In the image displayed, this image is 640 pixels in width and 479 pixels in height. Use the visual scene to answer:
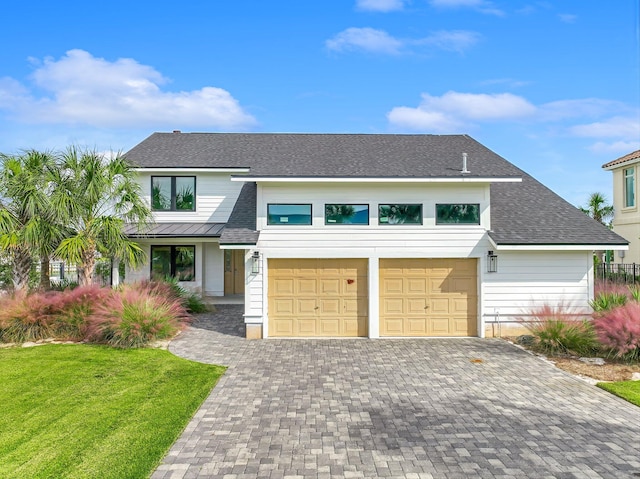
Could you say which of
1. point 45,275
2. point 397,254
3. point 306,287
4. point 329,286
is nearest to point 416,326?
point 397,254

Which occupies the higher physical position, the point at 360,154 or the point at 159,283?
the point at 360,154

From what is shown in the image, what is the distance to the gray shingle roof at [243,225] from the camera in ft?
38.9

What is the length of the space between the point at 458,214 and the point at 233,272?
11.1 metres

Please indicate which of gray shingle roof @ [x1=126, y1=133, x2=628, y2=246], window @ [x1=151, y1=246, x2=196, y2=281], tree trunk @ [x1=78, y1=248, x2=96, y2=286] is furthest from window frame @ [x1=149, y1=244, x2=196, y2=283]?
tree trunk @ [x1=78, y1=248, x2=96, y2=286]

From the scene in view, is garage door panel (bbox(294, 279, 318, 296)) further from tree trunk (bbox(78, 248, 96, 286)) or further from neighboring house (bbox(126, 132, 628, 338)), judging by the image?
tree trunk (bbox(78, 248, 96, 286))

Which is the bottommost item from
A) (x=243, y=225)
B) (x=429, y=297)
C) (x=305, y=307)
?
(x=305, y=307)

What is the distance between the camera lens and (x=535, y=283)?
12.2m

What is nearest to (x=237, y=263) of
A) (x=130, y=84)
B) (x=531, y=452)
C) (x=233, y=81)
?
(x=233, y=81)

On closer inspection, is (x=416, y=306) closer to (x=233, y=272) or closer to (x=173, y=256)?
(x=233, y=272)

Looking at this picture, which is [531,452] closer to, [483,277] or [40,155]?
[483,277]

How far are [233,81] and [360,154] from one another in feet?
22.0

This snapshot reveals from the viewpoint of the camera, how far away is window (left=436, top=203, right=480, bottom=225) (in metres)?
12.4

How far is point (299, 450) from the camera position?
538cm

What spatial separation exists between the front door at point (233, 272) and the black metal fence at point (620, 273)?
1631cm
